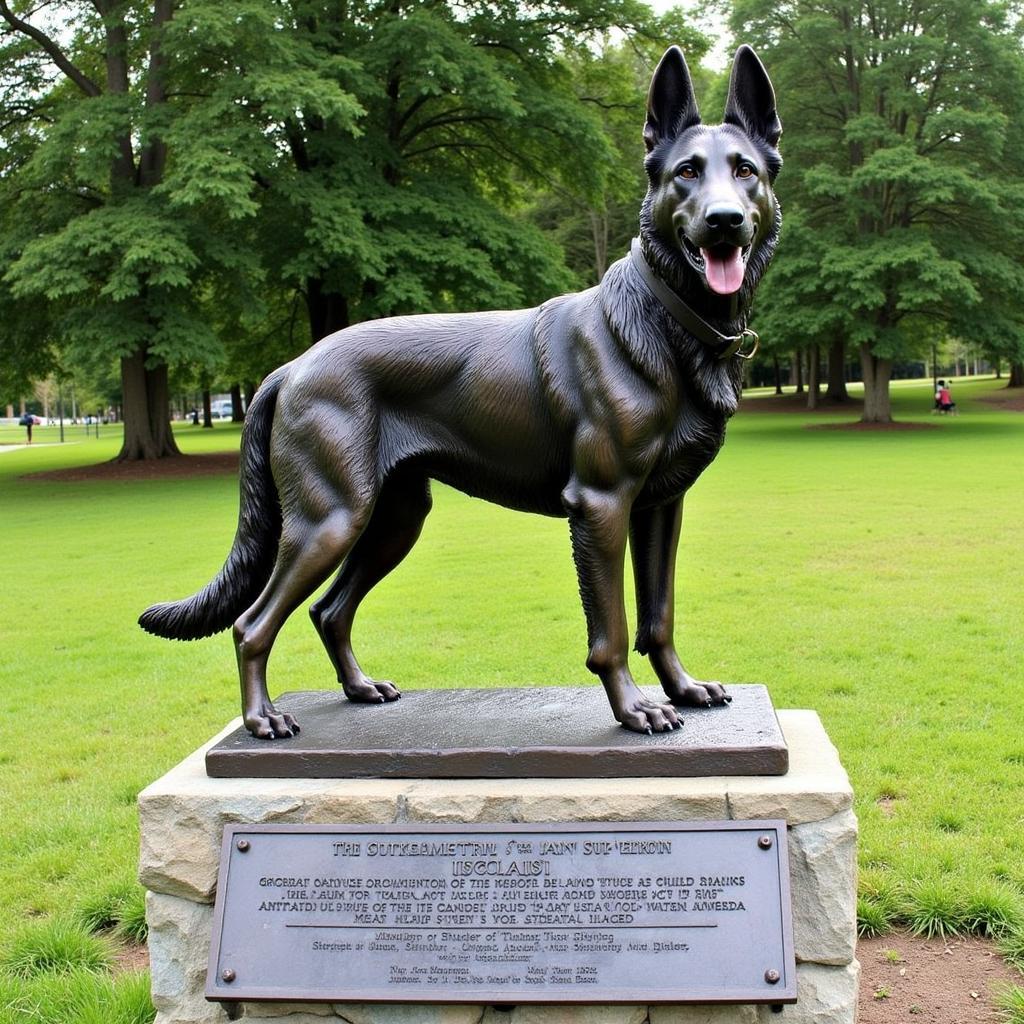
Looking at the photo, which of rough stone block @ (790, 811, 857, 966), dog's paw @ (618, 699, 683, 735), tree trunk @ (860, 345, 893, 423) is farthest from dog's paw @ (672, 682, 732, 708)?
tree trunk @ (860, 345, 893, 423)

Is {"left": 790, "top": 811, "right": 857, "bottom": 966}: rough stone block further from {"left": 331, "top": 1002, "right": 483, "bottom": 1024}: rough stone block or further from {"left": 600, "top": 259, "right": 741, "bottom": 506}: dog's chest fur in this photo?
{"left": 600, "top": 259, "right": 741, "bottom": 506}: dog's chest fur

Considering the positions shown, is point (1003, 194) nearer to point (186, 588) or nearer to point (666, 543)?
point (186, 588)

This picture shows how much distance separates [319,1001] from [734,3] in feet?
111

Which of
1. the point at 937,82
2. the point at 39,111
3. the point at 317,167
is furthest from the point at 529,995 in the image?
the point at 937,82

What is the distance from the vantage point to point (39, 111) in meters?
23.8

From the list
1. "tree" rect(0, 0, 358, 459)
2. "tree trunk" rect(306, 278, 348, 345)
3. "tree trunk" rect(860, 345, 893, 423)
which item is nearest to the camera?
"tree" rect(0, 0, 358, 459)

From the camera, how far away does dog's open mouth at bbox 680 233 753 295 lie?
3.01m

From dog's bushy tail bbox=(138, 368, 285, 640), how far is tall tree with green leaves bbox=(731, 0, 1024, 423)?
25.7 metres

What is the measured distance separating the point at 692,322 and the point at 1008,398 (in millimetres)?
44720

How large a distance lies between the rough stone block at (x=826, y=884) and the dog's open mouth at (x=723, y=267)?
158 centimetres

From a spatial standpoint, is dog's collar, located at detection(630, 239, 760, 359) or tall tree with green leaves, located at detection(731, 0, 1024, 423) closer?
dog's collar, located at detection(630, 239, 760, 359)

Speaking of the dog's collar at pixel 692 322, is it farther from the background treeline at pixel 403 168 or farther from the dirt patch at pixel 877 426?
the dirt patch at pixel 877 426

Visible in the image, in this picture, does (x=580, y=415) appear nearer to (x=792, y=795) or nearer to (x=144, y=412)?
(x=792, y=795)

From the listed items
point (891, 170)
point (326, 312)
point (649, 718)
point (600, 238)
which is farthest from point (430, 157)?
point (649, 718)
